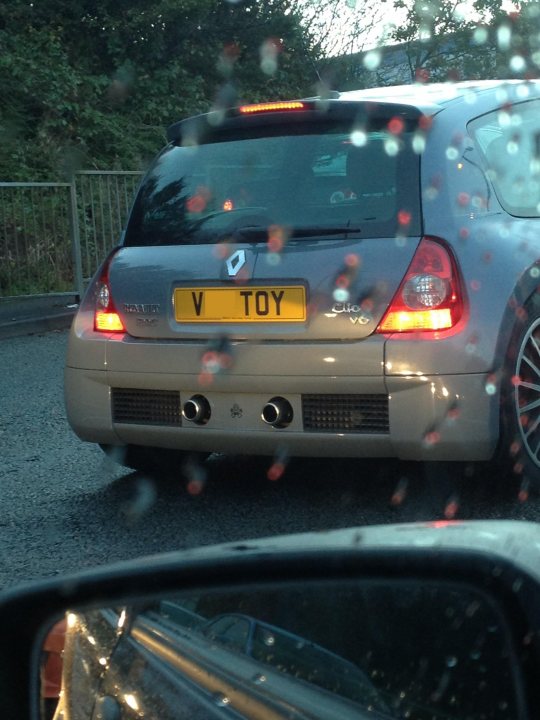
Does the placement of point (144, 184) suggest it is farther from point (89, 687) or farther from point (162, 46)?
point (162, 46)

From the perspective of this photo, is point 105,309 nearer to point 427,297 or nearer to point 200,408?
point 200,408

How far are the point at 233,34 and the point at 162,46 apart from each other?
2.18 metres

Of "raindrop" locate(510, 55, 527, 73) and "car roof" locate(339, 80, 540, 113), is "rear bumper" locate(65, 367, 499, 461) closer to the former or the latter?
"car roof" locate(339, 80, 540, 113)

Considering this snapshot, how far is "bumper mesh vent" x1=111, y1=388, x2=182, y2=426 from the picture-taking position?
4430mm

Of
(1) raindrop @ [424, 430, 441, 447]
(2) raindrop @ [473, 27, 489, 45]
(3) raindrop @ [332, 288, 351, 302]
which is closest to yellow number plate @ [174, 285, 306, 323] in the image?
(3) raindrop @ [332, 288, 351, 302]

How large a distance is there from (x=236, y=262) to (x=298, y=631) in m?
2.94

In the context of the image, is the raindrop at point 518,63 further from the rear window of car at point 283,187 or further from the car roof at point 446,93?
the rear window of car at point 283,187

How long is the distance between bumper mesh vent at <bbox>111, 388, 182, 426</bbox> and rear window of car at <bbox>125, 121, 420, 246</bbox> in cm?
59

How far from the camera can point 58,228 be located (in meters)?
12.9

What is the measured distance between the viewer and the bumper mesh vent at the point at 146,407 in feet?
14.5

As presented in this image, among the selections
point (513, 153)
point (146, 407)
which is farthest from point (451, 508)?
point (513, 153)

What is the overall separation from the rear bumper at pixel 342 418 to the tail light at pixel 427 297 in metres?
0.19

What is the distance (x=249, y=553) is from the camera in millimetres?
1509

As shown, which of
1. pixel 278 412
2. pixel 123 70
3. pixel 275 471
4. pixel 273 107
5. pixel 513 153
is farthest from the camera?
pixel 123 70
